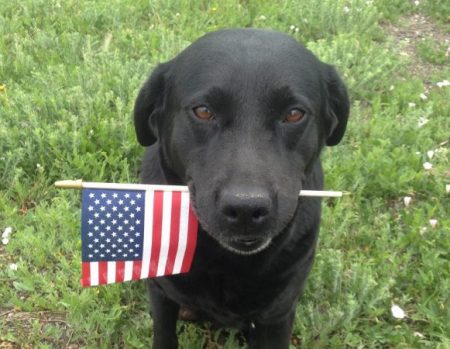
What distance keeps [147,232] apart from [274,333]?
2.28ft

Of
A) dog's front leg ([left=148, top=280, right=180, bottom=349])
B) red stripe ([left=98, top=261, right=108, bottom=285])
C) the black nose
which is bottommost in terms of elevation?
dog's front leg ([left=148, top=280, right=180, bottom=349])

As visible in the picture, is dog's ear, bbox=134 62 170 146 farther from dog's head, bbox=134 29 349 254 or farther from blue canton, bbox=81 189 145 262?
blue canton, bbox=81 189 145 262

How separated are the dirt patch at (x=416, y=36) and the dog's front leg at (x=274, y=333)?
9.40 feet

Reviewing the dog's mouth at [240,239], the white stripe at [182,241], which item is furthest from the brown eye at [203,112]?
the white stripe at [182,241]

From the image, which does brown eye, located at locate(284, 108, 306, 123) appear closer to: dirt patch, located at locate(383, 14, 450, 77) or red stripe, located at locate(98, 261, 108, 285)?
red stripe, located at locate(98, 261, 108, 285)

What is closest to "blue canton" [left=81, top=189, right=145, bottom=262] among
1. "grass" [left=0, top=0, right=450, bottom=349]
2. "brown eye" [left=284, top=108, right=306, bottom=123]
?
"brown eye" [left=284, top=108, right=306, bottom=123]

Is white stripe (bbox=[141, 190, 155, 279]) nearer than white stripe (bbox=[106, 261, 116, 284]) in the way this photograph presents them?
Yes

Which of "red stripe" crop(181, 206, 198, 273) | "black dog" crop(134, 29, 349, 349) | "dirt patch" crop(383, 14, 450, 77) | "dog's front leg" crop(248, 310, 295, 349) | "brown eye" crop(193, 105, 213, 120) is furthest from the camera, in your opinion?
"dirt patch" crop(383, 14, 450, 77)

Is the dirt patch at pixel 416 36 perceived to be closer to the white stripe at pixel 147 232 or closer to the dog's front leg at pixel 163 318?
the dog's front leg at pixel 163 318

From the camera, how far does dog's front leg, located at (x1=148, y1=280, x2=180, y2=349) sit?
7.70 feet

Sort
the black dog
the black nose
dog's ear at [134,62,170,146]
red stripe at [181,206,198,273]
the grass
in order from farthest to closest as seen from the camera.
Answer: the grass
dog's ear at [134,62,170,146]
red stripe at [181,206,198,273]
the black dog
the black nose

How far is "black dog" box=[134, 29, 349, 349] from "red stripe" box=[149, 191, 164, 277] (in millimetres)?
112

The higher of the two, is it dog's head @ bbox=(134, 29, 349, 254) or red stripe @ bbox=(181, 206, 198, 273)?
dog's head @ bbox=(134, 29, 349, 254)

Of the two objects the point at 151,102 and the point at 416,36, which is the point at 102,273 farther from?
the point at 416,36
